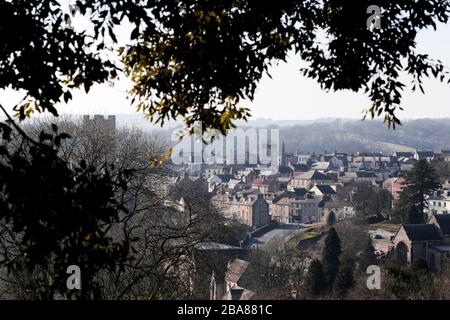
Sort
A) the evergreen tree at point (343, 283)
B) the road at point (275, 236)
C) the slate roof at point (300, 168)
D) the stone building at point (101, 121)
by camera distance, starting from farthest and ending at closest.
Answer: the slate roof at point (300, 168)
the road at point (275, 236)
the stone building at point (101, 121)
the evergreen tree at point (343, 283)

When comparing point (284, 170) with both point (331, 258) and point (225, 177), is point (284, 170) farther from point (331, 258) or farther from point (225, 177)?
Result: point (331, 258)

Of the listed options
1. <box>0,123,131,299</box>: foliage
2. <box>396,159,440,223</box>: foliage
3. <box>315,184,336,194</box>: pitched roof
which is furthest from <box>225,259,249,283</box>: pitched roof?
<box>315,184,336,194</box>: pitched roof

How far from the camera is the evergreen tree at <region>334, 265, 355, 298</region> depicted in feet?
79.6

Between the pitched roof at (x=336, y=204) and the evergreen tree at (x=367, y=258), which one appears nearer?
the evergreen tree at (x=367, y=258)

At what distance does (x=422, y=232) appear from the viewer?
3859cm

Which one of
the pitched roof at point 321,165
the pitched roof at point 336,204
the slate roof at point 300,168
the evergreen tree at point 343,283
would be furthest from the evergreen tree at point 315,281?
the pitched roof at point 321,165

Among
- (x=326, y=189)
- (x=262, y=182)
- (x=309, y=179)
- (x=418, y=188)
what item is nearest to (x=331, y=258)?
(x=418, y=188)

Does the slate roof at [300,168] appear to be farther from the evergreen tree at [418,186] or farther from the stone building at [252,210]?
the evergreen tree at [418,186]

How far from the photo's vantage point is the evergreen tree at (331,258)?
1082 inches

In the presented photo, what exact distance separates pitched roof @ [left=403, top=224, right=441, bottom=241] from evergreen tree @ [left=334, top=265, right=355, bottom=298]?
42.7ft

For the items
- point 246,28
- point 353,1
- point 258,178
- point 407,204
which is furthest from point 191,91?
point 258,178

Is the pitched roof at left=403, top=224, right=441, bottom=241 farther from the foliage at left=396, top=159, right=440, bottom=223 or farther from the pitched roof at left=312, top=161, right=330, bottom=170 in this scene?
the pitched roof at left=312, top=161, right=330, bottom=170

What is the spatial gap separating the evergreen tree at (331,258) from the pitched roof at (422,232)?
7438mm

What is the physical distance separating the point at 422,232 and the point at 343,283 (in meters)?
15.4
